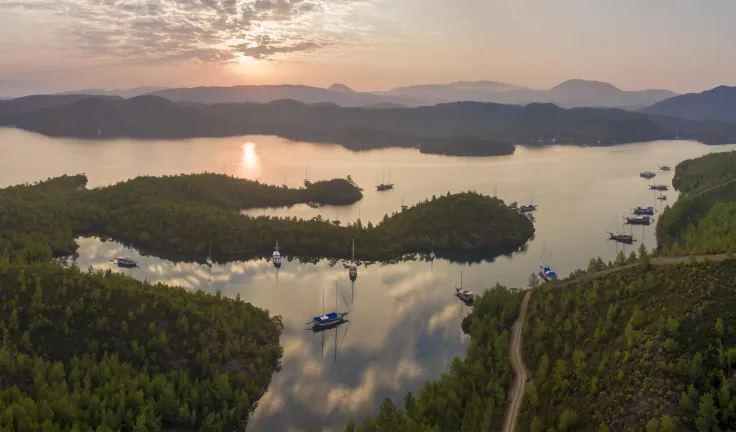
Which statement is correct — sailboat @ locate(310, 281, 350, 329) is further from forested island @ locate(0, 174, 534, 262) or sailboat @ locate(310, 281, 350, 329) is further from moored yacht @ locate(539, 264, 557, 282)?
moored yacht @ locate(539, 264, 557, 282)

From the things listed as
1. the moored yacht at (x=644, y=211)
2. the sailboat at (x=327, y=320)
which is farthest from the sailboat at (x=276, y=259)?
the moored yacht at (x=644, y=211)

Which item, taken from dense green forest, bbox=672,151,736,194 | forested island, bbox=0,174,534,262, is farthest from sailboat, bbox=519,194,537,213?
dense green forest, bbox=672,151,736,194

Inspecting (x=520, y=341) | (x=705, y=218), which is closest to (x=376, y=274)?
(x=520, y=341)

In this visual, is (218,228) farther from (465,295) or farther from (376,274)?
(465,295)

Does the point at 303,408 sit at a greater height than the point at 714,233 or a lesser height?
lesser

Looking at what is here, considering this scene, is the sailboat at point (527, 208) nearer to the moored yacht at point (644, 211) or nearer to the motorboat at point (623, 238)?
the moored yacht at point (644, 211)

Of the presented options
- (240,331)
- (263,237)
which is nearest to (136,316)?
(240,331)

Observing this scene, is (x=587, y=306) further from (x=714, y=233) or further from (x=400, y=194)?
(x=400, y=194)
